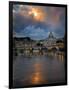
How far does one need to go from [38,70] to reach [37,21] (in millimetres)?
651

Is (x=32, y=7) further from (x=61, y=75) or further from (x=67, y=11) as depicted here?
(x=61, y=75)

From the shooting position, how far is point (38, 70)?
→ 8.37 ft

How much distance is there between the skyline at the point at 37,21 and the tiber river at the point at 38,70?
0.96 ft

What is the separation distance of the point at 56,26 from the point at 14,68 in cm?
80

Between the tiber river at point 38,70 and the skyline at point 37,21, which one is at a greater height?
the skyline at point 37,21

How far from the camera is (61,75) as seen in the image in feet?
8.66

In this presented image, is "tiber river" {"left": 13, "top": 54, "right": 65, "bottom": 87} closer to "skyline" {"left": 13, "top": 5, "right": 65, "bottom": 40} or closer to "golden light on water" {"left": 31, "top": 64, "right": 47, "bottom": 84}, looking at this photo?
"golden light on water" {"left": 31, "top": 64, "right": 47, "bottom": 84}

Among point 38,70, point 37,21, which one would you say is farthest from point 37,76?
point 37,21

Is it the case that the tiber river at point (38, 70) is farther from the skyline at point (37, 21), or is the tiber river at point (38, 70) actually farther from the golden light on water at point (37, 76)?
the skyline at point (37, 21)

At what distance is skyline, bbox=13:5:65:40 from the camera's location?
2482 millimetres

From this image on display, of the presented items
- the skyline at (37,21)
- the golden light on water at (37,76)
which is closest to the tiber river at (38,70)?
the golden light on water at (37,76)

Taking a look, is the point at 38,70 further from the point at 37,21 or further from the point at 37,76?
the point at 37,21

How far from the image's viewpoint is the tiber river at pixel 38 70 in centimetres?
249

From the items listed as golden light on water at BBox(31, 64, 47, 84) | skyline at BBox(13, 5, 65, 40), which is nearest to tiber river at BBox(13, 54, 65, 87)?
golden light on water at BBox(31, 64, 47, 84)
